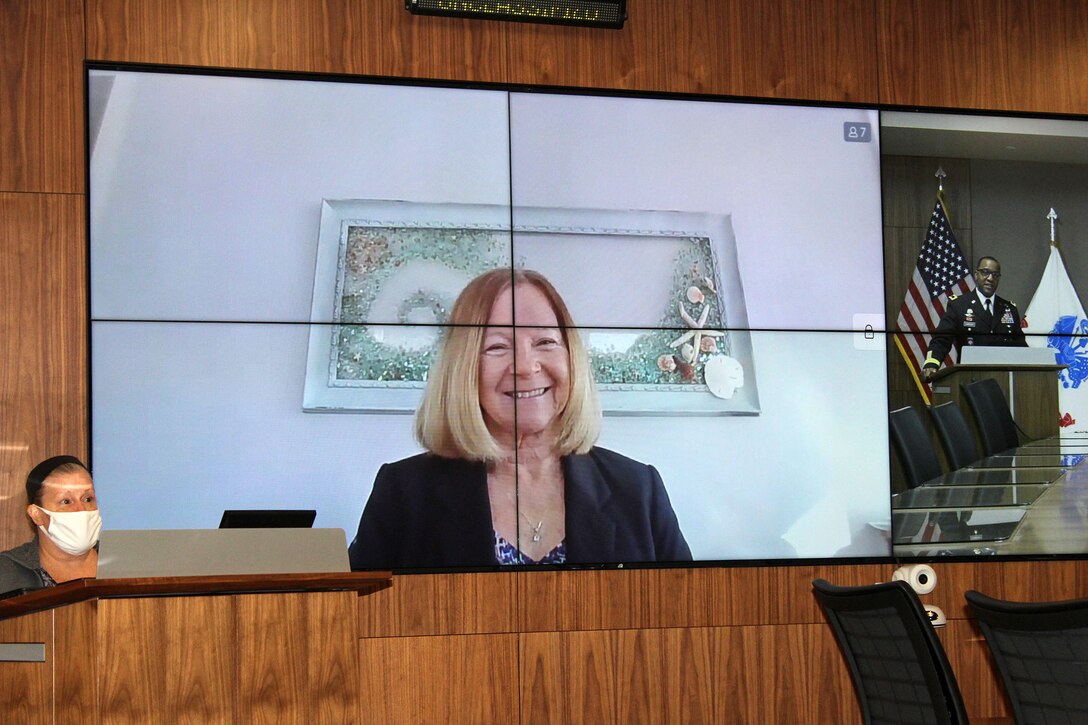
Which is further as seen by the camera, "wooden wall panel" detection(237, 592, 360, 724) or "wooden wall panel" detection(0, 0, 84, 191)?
"wooden wall panel" detection(0, 0, 84, 191)

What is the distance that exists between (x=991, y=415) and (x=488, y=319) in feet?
7.56

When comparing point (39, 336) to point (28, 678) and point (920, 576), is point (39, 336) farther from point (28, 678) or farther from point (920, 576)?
point (920, 576)

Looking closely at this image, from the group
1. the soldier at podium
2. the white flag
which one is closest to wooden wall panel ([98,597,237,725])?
the soldier at podium

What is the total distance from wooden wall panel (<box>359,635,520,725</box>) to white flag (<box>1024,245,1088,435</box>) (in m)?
2.74

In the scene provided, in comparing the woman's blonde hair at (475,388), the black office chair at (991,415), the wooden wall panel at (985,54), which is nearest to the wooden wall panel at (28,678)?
the woman's blonde hair at (475,388)

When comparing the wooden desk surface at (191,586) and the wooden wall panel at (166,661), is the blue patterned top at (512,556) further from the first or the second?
the wooden wall panel at (166,661)

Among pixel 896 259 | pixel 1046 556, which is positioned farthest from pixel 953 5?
pixel 1046 556

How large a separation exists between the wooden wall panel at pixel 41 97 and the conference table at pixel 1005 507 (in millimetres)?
3720

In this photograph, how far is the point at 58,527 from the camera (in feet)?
14.6

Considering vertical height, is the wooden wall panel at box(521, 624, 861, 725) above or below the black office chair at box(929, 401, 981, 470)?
below

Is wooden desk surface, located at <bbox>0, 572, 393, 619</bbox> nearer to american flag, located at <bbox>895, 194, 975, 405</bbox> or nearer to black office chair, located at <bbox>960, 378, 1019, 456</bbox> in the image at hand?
american flag, located at <bbox>895, 194, 975, 405</bbox>

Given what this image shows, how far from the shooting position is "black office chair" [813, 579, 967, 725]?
3160 millimetres

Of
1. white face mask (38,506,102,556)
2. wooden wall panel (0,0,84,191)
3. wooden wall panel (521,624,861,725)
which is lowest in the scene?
wooden wall panel (521,624,861,725)

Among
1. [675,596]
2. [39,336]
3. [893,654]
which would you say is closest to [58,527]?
[39,336]
